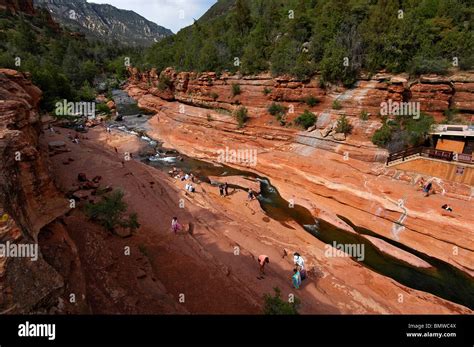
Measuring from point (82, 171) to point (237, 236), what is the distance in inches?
588

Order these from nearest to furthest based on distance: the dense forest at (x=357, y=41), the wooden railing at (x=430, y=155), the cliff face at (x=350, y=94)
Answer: the wooden railing at (x=430, y=155) < the cliff face at (x=350, y=94) < the dense forest at (x=357, y=41)

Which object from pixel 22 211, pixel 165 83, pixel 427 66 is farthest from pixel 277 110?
pixel 165 83

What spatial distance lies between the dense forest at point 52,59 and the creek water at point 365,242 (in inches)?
1077

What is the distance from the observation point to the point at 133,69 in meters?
79.4

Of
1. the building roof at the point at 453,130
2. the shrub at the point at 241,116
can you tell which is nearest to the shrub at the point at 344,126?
the building roof at the point at 453,130

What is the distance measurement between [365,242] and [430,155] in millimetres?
8432

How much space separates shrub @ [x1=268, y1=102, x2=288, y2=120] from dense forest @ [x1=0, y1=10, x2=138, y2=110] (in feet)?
110

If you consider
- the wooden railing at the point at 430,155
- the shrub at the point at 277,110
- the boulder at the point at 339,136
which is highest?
the shrub at the point at 277,110

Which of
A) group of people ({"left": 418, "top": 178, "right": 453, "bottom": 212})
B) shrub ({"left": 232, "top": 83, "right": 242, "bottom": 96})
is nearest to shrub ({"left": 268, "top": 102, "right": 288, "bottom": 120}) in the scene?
shrub ({"left": 232, "top": 83, "right": 242, "bottom": 96})

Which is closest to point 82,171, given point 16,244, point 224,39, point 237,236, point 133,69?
point 237,236

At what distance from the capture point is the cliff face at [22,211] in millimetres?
4562

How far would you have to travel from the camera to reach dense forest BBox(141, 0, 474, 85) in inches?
A: 956

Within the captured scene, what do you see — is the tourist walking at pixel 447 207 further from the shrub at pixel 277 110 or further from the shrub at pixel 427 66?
the shrub at pixel 277 110
